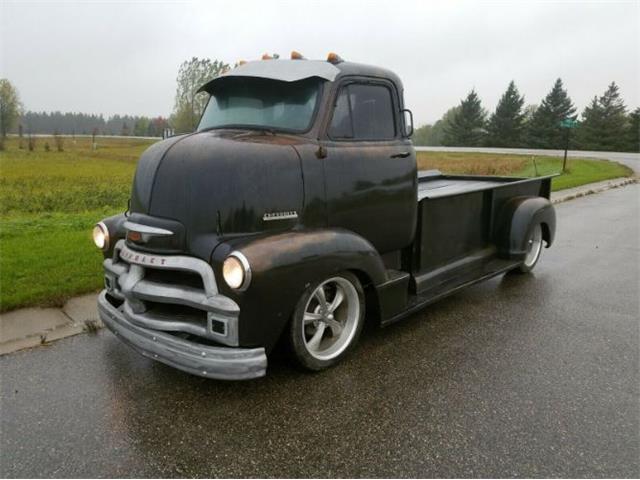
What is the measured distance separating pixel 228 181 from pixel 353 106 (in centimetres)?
133

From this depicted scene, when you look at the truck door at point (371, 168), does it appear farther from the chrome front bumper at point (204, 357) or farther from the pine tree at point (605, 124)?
the pine tree at point (605, 124)

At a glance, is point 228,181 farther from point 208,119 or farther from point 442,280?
point 442,280

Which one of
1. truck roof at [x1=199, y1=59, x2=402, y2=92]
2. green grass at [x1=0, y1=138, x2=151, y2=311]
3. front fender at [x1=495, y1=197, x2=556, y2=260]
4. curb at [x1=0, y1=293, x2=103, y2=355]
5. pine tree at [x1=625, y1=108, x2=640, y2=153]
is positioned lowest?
curb at [x1=0, y1=293, x2=103, y2=355]

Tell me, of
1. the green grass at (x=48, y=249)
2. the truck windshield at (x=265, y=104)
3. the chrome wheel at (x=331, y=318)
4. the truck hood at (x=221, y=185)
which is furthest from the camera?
the green grass at (x=48, y=249)

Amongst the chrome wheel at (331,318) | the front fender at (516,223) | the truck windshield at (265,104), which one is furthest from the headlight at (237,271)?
the front fender at (516,223)

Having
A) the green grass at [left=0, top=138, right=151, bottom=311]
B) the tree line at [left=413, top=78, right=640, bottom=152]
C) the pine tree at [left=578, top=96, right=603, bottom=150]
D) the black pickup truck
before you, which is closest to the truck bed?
the black pickup truck

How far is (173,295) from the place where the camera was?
122 inches

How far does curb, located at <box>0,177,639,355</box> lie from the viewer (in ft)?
12.9

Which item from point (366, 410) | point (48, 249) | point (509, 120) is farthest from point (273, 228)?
point (509, 120)

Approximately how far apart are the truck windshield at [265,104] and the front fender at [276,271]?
0.94 m

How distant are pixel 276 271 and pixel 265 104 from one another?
152 cm

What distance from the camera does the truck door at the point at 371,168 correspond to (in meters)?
3.71

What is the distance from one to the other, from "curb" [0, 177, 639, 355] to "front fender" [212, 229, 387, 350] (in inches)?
75.9

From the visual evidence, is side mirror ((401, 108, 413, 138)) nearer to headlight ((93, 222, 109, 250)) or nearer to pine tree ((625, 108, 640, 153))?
headlight ((93, 222, 109, 250))
